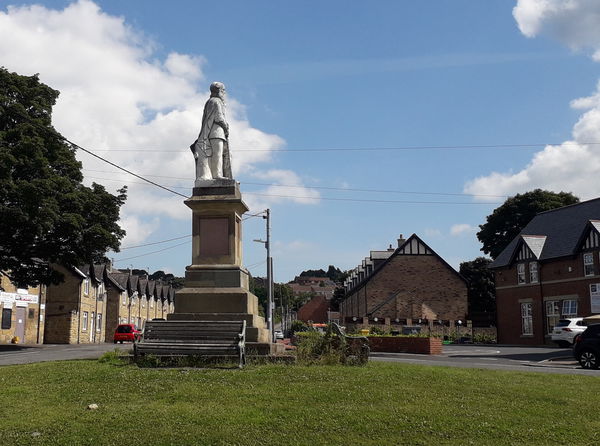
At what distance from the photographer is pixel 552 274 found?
144 feet

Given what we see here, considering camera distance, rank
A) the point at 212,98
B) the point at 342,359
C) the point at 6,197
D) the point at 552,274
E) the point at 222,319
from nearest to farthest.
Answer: the point at 342,359 < the point at 222,319 < the point at 212,98 < the point at 6,197 < the point at 552,274

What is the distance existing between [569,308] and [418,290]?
20229 millimetres

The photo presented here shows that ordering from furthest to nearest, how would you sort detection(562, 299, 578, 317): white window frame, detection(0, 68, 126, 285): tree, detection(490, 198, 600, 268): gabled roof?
detection(490, 198, 600, 268): gabled roof, detection(562, 299, 578, 317): white window frame, detection(0, 68, 126, 285): tree

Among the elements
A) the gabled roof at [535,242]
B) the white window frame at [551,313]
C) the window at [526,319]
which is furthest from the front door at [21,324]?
the white window frame at [551,313]

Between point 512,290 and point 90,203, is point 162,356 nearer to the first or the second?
point 90,203

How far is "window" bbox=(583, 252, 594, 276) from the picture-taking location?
40.2 meters

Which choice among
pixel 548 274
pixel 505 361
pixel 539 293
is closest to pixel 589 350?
pixel 505 361

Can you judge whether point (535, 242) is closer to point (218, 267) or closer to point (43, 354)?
point (43, 354)

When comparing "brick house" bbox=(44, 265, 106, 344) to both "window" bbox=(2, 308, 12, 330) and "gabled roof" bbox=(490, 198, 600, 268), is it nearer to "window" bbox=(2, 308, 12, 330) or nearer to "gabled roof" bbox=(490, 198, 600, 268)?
"window" bbox=(2, 308, 12, 330)

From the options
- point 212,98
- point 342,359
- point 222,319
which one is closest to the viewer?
point 342,359

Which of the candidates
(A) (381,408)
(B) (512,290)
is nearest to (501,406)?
(A) (381,408)

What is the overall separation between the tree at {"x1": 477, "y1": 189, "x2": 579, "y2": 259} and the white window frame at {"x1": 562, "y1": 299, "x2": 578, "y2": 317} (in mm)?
27224

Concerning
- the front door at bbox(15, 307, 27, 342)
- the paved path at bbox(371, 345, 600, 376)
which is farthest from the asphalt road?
the front door at bbox(15, 307, 27, 342)

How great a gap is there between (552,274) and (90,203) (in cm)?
3064
